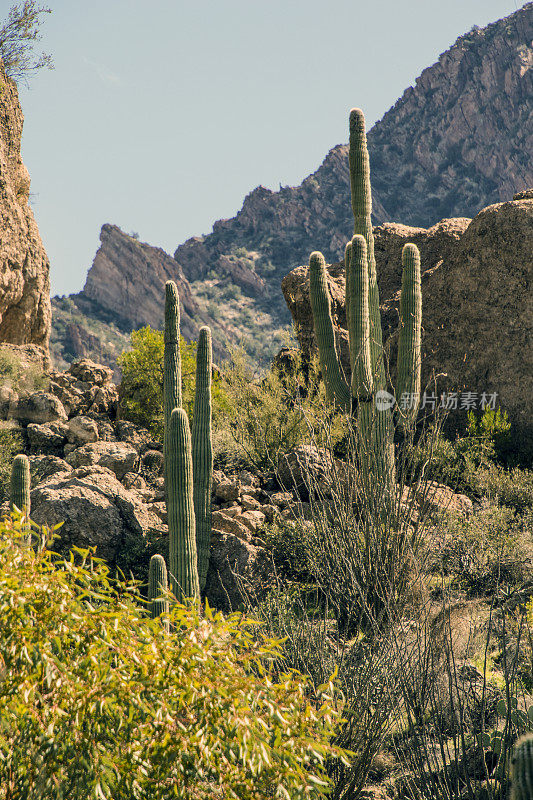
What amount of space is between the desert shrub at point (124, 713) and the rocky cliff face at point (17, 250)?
47.5 feet

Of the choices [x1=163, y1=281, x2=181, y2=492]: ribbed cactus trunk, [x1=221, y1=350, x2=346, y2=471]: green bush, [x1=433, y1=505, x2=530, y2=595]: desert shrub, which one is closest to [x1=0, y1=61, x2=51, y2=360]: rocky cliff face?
[x1=221, y1=350, x2=346, y2=471]: green bush

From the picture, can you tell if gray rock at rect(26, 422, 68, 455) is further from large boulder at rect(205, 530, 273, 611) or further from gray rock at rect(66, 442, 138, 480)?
large boulder at rect(205, 530, 273, 611)

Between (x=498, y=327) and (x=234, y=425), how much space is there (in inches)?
218

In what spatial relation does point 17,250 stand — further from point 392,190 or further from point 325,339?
point 392,190

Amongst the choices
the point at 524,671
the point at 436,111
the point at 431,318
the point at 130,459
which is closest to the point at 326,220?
the point at 436,111

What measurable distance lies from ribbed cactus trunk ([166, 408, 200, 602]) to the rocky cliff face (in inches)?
392

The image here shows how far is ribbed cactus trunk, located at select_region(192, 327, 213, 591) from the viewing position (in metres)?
8.59

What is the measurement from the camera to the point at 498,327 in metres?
13.5

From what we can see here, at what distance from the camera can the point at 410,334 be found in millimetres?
10914

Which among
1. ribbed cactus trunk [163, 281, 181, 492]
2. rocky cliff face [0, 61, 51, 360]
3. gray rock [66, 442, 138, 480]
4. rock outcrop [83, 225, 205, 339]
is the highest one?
rock outcrop [83, 225, 205, 339]

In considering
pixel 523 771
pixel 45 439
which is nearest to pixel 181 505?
pixel 45 439

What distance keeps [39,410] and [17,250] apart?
18.4 ft

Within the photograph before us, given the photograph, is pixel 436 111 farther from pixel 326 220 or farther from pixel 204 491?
pixel 204 491

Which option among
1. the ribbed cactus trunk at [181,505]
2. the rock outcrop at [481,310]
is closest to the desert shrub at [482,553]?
the ribbed cactus trunk at [181,505]
